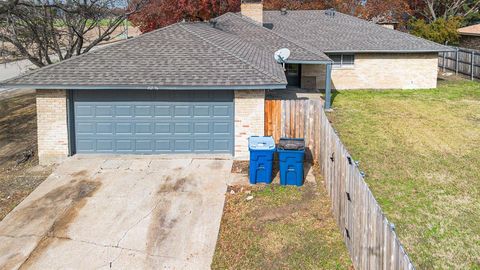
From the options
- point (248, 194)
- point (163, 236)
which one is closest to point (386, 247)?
point (163, 236)

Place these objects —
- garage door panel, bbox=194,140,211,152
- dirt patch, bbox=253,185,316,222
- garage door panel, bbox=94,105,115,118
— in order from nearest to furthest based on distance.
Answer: dirt patch, bbox=253,185,316,222, garage door panel, bbox=94,105,115,118, garage door panel, bbox=194,140,211,152

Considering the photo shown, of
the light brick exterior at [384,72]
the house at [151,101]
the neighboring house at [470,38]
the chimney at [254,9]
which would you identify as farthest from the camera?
the neighboring house at [470,38]

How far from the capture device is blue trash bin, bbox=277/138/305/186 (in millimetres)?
11617

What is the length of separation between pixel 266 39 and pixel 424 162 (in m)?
12.4

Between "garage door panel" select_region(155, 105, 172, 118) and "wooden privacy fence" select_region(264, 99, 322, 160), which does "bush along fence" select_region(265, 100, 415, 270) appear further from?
"garage door panel" select_region(155, 105, 172, 118)

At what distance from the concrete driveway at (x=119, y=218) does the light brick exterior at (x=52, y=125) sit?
2.11ft

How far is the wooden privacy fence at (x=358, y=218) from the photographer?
586 cm

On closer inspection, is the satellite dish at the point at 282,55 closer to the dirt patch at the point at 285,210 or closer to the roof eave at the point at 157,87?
the roof eave at the point at 157,87

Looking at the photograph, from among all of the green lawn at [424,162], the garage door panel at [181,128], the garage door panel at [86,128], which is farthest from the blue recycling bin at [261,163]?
the garage door panel at [86,128]

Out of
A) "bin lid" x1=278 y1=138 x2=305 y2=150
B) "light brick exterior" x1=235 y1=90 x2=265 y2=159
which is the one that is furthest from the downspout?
"bin lid" x1=278 y1=138 x2=305 y2=150

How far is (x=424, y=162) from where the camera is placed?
44.1ft

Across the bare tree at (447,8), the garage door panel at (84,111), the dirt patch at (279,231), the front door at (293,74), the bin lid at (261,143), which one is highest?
the bare tree at (447,8)

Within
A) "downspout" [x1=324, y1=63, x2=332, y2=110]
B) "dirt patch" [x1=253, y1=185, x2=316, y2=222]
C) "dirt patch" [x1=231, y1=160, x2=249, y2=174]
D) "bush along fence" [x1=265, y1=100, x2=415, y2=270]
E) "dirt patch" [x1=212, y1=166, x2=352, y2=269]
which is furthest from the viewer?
"downspout" [x1=324, y1=63, x2=332, y2=110]

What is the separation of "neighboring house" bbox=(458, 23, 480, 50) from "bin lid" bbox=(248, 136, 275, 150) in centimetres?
2933
